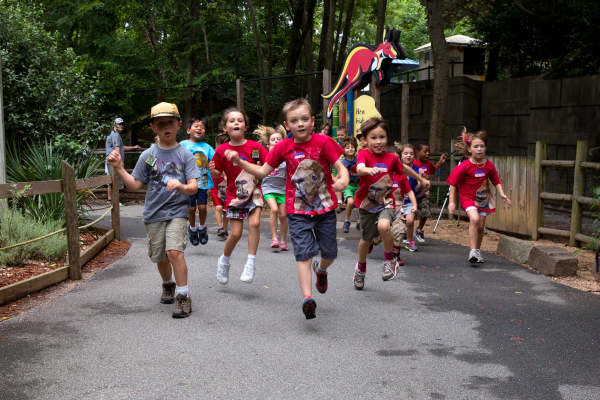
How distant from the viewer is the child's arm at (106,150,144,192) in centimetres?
483

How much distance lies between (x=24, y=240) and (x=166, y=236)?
9.59ft

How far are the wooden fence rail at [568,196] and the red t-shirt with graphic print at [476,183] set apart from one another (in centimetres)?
164

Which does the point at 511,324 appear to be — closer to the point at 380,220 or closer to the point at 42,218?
the point at 380,220

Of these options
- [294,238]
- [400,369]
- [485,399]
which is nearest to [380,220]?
[294,238]

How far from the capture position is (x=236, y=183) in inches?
263

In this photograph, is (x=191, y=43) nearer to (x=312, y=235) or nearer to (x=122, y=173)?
(x=122, y=173)

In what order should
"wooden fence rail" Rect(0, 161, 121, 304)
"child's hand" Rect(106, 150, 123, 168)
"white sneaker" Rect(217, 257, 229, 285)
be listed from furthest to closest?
"white sneaker" Rect(217, 257, 229, 285)
"wooden fence rail" Rect(0, 161, 121, 304)
"child's hand" Rect(106, 150, 123, 168)

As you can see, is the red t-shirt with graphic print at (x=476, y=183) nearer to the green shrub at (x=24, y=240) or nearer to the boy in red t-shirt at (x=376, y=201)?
the boy in red t-shirt at (x=376, y=201)

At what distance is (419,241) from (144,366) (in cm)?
644

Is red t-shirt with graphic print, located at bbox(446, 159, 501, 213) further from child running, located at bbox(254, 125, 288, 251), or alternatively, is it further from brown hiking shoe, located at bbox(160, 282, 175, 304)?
brown hiking shoe, located at bbox(160, 282, 175, 304)

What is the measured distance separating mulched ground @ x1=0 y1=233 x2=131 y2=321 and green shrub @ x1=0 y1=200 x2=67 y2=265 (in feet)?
0.37

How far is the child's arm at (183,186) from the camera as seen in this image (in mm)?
4871

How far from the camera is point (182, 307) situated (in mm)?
5371

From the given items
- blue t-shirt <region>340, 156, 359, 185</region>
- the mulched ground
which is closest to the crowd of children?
the mulched ground
